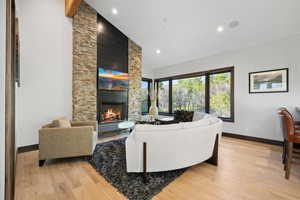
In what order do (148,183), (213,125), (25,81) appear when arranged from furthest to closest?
(25,81) < (213,125) < (148,183)

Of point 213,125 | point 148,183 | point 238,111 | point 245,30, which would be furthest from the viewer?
point 238,111

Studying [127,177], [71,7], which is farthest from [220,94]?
[71,7]

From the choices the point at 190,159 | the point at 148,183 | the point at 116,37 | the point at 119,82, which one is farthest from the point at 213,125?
the point at 116,37

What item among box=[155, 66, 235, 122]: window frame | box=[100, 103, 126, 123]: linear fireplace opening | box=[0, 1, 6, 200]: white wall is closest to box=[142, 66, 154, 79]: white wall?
box=[155, 66, 235, 122]: window frame

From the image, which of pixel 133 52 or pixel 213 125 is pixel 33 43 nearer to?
pixel 133 52

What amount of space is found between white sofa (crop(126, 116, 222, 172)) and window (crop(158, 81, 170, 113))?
4336mm

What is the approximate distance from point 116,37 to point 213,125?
4084mm

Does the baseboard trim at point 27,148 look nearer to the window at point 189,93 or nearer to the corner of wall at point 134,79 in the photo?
the corner of wall at point 134,79

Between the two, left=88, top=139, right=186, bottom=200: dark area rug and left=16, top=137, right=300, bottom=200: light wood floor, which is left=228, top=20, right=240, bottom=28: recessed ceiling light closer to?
left=16, top=137, right=300, bottom=200: light wood floor

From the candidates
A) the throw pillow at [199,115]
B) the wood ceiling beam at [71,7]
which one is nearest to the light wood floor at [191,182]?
the throw pillow at [199,115]

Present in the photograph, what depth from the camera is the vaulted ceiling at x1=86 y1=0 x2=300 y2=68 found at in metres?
2.78

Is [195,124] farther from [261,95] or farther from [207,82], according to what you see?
[207,82]

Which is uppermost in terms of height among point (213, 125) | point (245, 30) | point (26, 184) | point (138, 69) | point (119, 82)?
point (245, 30)

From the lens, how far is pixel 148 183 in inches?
72.7
